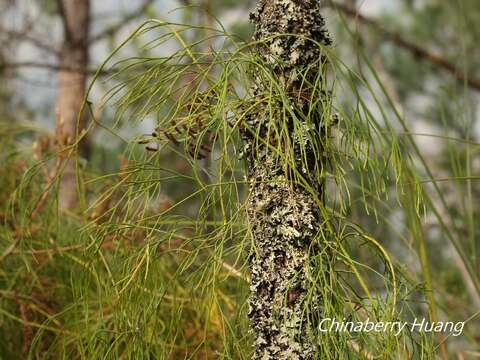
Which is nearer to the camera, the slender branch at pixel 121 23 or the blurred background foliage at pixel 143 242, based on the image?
the blurred background foliage at pixel 143 242

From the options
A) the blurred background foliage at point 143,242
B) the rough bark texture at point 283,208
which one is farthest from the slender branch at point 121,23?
the rough bark texture at point 283,208

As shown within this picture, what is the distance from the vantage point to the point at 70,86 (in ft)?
8.04

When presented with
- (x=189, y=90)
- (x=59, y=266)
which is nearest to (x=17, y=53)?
(x=59, y=266)

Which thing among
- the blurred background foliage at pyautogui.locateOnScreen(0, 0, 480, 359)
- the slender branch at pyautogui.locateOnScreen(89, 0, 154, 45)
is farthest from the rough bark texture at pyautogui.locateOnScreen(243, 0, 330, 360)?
the slender branch at pyautogui.locateOnScreen(89, 0, 154, 45)

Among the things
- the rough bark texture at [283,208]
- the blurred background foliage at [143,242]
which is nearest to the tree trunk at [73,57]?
the blurred background foliage at [143,242]

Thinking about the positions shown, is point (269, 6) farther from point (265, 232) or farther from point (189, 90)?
point (265, 232)

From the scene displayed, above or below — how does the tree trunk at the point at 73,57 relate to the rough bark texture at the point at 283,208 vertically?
above

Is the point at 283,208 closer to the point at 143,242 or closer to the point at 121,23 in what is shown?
the point at 143,242

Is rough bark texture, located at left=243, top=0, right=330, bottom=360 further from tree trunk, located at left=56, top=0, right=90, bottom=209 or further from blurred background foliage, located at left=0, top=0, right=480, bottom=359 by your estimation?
tree trunk, located at left=56, top=0, right=90, bottom=209

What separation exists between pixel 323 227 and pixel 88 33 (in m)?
2.04

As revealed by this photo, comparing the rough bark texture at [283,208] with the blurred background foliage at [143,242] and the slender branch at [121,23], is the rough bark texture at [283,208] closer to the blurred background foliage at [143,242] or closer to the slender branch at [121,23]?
the blurred background foliage at [143,242]

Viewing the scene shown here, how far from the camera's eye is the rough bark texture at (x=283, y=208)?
0.64 metres

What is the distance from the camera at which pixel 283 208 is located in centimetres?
65

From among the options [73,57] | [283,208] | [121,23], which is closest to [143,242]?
[283,208]
